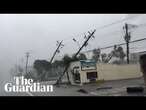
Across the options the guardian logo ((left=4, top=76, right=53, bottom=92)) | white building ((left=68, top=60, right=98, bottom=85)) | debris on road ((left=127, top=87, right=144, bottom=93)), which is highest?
white building ((left=68, top=60, right=98, bottom=85))

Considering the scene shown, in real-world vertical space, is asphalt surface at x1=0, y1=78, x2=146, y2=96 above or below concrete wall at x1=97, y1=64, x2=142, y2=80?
below

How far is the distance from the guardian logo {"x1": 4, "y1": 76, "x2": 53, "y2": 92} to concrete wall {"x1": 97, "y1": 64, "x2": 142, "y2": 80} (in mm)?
813

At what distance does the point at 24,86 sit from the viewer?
566cm

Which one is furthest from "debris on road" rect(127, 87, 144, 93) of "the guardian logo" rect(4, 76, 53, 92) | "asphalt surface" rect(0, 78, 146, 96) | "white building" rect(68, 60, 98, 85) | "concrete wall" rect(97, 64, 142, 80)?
"the guardian logo" rect(4, 76, 53, 92)

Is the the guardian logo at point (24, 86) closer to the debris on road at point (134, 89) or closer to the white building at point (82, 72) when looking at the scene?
the white building at point (82, 72)

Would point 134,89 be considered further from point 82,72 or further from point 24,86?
point 24,86

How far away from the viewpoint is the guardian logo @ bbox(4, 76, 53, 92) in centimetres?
562

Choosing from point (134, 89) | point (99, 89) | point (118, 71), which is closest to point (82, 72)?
point (99, 89)

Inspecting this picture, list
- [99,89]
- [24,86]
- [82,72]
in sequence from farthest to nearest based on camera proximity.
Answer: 1. [82,72]
2. [99,89]
3. [24,86]

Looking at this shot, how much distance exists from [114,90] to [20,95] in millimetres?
1358

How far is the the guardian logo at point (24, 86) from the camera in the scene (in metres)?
5.62

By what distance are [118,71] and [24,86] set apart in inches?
54.5

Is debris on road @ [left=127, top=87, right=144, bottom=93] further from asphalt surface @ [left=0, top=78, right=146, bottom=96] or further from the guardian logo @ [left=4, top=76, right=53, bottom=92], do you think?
the guardian logo @ [left=4, top=76, right=53, bottom=92]

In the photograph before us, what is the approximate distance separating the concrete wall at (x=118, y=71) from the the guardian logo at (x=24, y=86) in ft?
2.67
